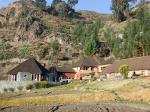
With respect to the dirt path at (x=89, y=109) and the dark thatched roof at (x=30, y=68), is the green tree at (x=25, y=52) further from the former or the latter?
the dirt path at (x=89, y=109)

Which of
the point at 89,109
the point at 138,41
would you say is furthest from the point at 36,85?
the point at 89,109

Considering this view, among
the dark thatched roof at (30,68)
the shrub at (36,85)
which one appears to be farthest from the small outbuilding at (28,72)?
the shrub at (36,85)

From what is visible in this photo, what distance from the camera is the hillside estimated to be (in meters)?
149

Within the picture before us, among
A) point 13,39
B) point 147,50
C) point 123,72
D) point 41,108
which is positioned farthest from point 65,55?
point 41,108

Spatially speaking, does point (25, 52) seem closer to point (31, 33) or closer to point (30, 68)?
point (31, 33)

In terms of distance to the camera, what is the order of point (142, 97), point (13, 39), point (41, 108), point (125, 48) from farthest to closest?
point (13, 39), point (125, 48), point (142, 97), point (41, 108)

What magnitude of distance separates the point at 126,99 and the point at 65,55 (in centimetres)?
9304

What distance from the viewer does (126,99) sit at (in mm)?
55594

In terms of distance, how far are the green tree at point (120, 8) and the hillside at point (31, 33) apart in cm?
382

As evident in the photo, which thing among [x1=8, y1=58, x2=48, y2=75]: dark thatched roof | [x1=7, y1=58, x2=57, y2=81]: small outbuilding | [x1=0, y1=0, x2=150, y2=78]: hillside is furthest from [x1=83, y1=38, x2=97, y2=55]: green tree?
[x1=7, y1=58, x2=57, y2=81]: small outbuilding

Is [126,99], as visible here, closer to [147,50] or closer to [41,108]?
[41,108]

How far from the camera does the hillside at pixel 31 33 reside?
489 feet

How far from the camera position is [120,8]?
599 feet

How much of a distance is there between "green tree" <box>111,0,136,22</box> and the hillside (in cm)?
382
